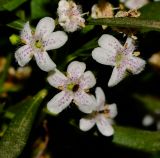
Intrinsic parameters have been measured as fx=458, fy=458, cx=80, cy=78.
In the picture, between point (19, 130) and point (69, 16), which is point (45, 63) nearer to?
point (69, 16)

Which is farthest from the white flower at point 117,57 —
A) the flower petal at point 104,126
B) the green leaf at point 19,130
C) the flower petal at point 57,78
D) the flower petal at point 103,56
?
the green leaf at point 19,130

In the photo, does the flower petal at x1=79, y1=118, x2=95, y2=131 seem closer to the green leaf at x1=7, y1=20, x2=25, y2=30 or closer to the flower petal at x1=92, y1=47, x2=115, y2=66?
the flower petal at x1=92, y1=47, x2=115, y2=66

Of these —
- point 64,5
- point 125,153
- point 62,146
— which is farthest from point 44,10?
point 125,153

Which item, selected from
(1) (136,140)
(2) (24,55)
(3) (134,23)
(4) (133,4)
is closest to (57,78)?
(2) (24,55)

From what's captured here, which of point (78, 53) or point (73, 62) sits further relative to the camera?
point (78, 53)

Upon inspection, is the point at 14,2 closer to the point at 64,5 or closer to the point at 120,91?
the point at 64,5

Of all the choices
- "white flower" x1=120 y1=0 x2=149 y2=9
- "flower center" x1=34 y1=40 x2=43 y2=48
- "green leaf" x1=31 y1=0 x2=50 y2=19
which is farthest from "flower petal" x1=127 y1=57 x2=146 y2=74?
"green leaf" x1=31 y1=0 x2=50 y2=19
